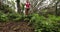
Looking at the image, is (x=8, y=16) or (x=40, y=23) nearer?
(x=40, y=23)

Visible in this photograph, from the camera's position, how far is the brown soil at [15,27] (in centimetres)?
1016

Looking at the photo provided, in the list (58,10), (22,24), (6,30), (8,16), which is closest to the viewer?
(6,30)

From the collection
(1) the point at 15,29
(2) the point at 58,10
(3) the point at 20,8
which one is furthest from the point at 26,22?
(2) the point at 58,10

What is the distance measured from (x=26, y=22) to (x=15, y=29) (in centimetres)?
130

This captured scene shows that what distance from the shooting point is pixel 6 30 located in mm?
10102

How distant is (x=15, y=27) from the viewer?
10461mm

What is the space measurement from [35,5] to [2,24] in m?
4.83

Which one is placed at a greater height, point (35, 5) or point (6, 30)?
point (35, 5)

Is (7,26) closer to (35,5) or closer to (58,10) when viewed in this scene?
(35,5)

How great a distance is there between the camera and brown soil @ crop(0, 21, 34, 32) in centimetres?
1016

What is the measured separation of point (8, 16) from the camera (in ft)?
40.9

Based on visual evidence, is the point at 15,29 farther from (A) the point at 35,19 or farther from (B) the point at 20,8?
(B) the point at 20,8

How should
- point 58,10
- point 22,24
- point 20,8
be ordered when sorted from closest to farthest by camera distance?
point 22,24
point 20,8
point 58,10

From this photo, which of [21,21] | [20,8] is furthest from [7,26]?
[20,8]
